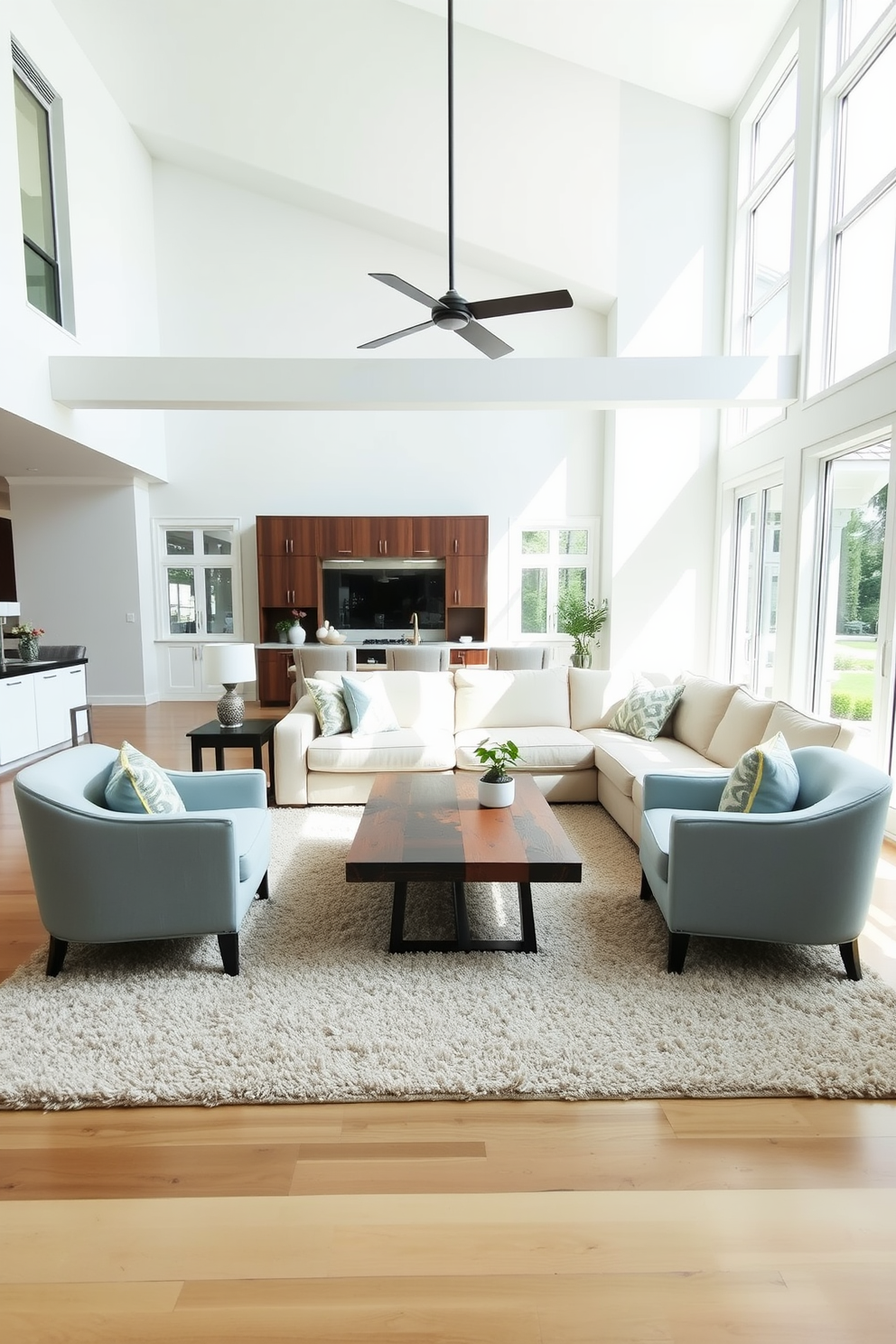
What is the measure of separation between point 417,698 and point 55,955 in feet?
9.02

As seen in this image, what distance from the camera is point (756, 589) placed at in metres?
6.48

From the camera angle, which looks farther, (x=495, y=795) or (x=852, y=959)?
(x=495, y=795)

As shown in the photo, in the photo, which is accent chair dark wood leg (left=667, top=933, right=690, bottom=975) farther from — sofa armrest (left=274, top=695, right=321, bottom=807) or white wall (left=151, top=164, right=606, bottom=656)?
white wall (left=151, top=164, right=606, bottom=656)

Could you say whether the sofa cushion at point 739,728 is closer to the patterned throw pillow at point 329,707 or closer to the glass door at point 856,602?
the glass door at point 856,602

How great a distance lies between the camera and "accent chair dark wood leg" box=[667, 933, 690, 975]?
244 centimetres

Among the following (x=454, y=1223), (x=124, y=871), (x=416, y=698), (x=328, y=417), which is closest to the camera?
(x=454, y=1223)

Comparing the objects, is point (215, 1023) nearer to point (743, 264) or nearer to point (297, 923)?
point (297, 923)

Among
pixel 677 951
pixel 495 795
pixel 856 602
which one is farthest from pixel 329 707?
pixel 856 602

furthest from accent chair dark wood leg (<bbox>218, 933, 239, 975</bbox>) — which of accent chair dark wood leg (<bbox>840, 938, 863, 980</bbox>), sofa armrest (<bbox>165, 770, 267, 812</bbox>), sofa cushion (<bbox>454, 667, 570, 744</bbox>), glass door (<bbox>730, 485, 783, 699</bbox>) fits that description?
glass door (<bbox>730, 485, 783, 699</bbox>)

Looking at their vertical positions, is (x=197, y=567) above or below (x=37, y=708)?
above

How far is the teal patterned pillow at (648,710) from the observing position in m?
4.47

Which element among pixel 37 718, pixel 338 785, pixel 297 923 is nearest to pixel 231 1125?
pixel 297 923

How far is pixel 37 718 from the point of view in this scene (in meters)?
5.62

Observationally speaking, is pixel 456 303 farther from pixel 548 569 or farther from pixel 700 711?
pixel 548 569
